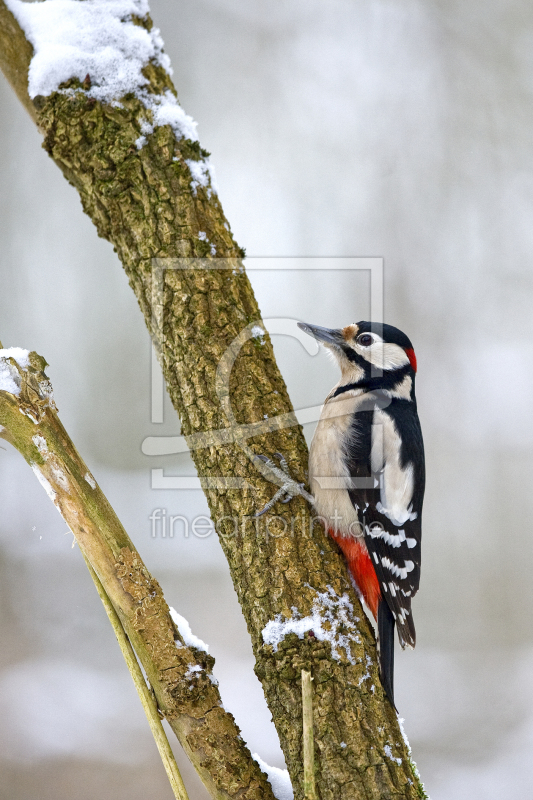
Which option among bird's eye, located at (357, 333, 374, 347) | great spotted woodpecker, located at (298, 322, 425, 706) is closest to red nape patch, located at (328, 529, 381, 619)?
great spotted woodpecker, located at (298, 322, 425, 706)

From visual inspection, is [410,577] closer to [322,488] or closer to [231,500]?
[322,488]

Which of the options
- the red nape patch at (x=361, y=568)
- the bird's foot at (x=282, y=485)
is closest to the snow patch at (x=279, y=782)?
the red nape patch at (x=361, y=568)

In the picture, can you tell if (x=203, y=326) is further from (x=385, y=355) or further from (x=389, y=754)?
(x=389, y=754)

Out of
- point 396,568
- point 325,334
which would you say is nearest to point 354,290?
point 325,334

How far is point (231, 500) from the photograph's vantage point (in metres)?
1.51

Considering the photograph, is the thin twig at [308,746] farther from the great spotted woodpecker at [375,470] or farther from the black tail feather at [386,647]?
the great spotted woodpecker at [375,470]

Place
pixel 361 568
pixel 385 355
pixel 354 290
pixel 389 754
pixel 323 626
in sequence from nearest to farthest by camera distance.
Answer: pixel 389 754 → pixel 323 626 → pixel 361 568 → pixel 385 355 → pixel 354 290

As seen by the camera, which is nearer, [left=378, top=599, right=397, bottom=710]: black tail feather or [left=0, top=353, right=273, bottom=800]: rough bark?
[left=0, top=353, right=273, bottom=800]: rough bark

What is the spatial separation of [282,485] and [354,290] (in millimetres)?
2273

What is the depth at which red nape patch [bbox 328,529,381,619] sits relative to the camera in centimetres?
160

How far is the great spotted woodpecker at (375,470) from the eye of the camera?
5.56ft

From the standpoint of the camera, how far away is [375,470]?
192cm

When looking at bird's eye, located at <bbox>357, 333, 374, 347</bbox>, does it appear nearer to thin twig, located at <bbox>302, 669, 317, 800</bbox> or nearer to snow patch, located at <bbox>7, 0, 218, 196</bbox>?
snow patch, located at <bbox>7, 0, 218, 196</bbox>

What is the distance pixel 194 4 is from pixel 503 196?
2.21 metres
